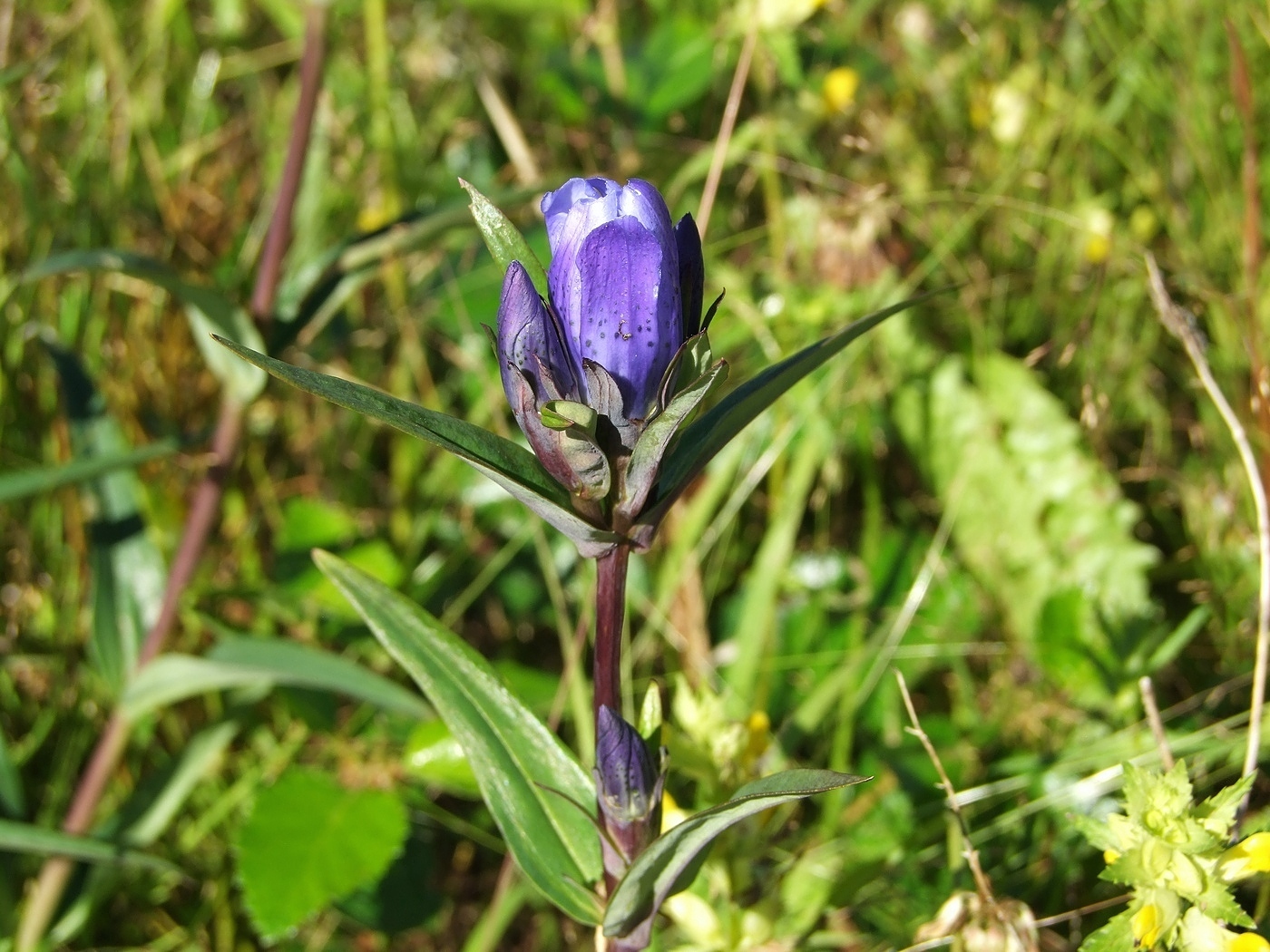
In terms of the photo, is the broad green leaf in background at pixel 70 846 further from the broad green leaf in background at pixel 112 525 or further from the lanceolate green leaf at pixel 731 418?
the lanceolate green leaf at pixel 731 418

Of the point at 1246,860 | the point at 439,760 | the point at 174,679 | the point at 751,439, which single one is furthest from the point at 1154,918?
the point at 174,679

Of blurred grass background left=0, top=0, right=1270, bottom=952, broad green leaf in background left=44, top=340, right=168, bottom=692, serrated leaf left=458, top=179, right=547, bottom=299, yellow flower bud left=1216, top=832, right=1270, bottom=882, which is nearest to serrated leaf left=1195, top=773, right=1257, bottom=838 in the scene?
yellow flower bud left=1216, top=832, right=1270, bottom=882

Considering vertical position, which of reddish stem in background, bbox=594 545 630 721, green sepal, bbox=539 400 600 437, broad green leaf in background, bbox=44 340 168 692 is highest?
green sepal, bbox=539 400 600 437

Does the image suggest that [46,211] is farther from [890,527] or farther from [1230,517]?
[1230,517]

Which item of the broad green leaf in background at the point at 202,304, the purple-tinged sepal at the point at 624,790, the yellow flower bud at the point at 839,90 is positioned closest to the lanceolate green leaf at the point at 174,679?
the broad green leaf in background at the point at 202,304

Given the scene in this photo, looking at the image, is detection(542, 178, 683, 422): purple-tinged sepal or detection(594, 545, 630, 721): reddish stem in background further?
detection(594, 545, 630, 721): reddish stem in background

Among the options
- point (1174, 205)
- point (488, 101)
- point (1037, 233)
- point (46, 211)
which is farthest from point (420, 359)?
point (1174, 205)

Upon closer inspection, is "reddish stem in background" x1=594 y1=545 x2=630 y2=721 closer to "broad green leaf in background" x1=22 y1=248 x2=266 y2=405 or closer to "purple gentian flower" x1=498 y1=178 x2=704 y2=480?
"purple gentian flower" x1=498 y1=178 x2=704 y2=480
